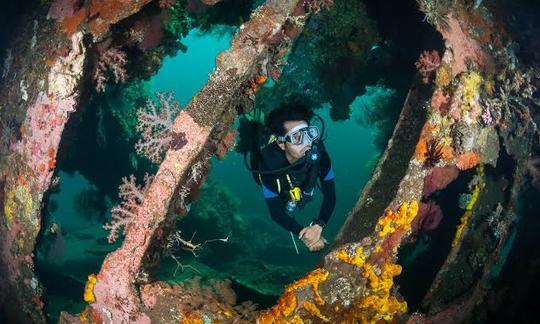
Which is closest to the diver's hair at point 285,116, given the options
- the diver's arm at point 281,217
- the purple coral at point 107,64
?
the diver's arm at point 281,217

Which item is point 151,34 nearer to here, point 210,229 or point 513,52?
point 513,52

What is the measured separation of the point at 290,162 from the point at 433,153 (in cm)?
239

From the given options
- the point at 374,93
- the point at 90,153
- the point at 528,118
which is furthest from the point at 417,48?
the point at 90,153

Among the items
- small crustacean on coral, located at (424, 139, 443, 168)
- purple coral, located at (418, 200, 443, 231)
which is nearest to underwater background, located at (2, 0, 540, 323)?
purple coral, located at (418, 200, 443, 231)

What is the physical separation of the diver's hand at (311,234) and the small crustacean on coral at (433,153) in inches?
73.0

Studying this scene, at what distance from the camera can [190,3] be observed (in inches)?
188

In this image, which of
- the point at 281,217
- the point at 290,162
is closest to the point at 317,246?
the point at 281,217

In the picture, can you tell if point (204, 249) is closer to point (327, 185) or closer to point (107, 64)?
point (327, 185)

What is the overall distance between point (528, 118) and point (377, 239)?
7.04 feet

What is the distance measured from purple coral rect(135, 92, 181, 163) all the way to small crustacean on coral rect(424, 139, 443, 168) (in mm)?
2049

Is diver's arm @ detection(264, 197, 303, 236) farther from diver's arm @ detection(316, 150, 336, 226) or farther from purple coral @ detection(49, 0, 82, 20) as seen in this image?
purple coral @ detection(49, 0, 82, 20)

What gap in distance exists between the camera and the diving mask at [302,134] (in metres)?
5.14

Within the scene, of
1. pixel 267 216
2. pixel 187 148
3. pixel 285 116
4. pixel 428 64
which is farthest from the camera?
pixel 267 216

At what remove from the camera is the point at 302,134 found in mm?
5148
